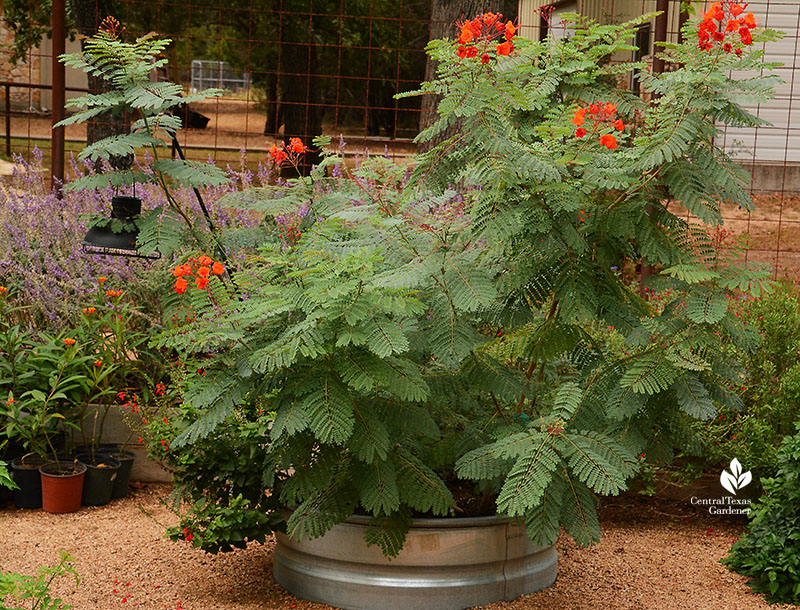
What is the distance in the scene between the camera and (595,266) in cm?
340

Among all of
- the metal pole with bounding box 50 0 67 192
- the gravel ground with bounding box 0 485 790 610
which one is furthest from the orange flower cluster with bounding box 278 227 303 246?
the metal pole with bounding box 50 0 67 192

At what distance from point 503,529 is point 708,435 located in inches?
65.6

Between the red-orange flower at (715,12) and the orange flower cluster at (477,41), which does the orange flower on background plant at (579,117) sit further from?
the red-orange flower at (715,12)

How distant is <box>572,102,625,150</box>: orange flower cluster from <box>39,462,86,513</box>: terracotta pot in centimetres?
310

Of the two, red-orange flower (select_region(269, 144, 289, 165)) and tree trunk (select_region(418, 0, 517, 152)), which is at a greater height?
tree trunk (select_region(418, 0, 517, 152))

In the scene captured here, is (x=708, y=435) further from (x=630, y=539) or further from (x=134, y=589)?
(x=134, y=589)

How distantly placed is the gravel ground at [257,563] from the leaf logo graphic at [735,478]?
0.24 meters

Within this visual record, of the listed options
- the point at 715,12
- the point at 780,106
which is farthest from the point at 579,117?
the point at 780,106

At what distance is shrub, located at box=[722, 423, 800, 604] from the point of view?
12.5ft

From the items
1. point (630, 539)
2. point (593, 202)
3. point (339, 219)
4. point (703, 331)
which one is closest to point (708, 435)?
point (630, 539)

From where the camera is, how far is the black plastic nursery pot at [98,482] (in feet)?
15.7

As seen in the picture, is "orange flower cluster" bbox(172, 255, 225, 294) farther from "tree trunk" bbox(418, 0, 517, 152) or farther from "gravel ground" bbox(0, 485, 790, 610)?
"tree trunk" bbox(418, 0, 517, 152)

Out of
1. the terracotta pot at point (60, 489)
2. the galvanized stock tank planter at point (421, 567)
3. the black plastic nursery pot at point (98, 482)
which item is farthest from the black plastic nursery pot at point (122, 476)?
the galvanized stock tank planter at point (421, 567)

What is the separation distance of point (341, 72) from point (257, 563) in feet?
45.0
